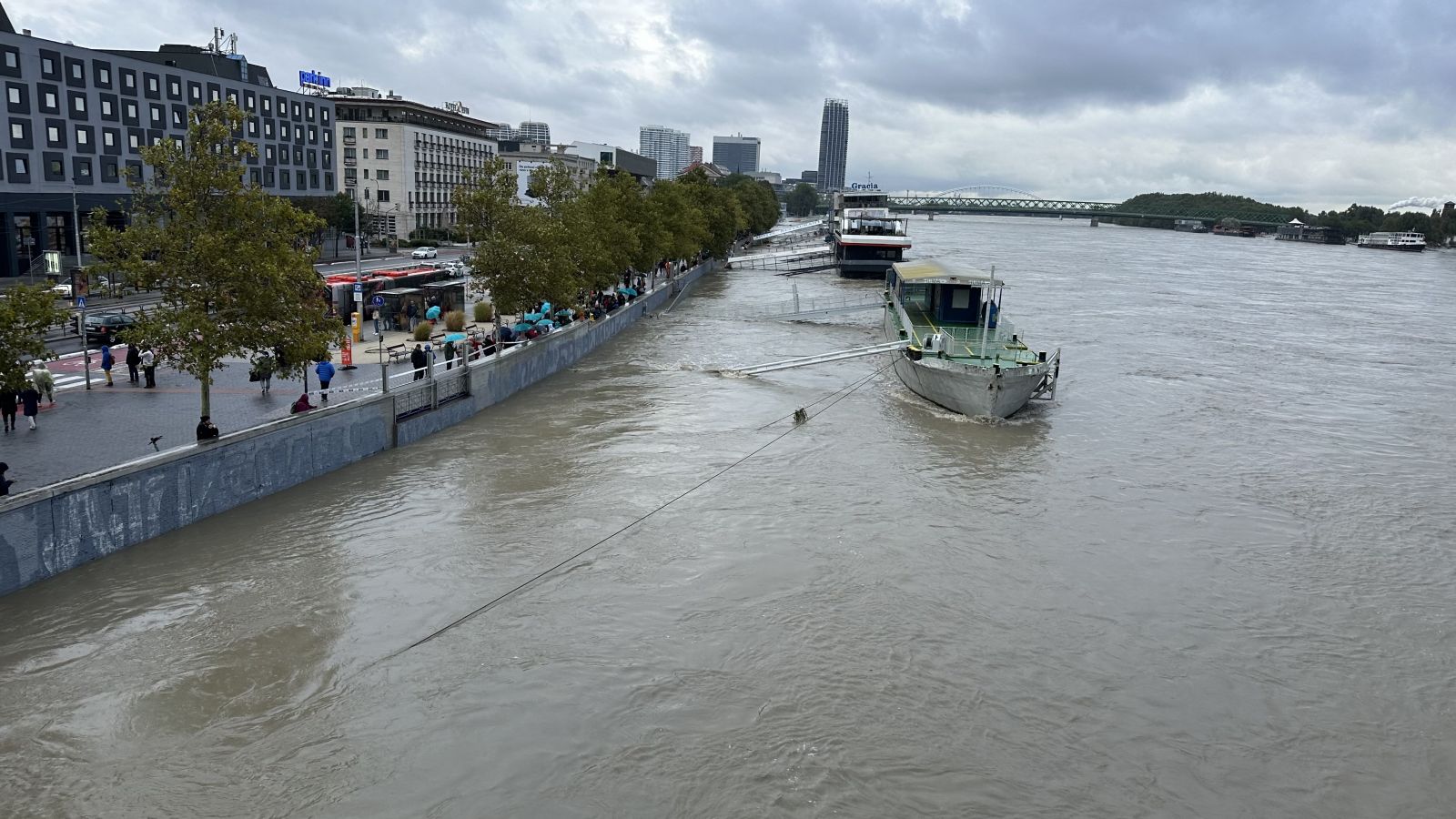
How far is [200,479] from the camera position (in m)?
18.1

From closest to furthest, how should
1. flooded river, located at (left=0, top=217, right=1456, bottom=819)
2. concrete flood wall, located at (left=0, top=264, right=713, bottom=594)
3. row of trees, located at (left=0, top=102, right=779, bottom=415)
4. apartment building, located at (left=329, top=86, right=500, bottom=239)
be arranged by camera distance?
flooded river, located at (left=0, top=217, right=1456, bottom=819), concrete flood wall, located at (left=0, top=264, right=713, bottom=594), row of trees, located at (left=0, top=102, right=779, bottom=415), apartment building, located at (left=329, top=86, right=500, bottom=239)

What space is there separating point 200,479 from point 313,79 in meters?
95.5

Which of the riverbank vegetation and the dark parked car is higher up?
the riverbank vegetation

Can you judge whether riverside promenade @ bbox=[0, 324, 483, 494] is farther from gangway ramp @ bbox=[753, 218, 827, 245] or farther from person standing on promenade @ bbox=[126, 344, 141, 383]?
gangway ramp @ bbox=[753, 218, 827, 245]

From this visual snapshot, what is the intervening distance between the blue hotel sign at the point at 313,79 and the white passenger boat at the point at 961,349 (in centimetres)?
7875

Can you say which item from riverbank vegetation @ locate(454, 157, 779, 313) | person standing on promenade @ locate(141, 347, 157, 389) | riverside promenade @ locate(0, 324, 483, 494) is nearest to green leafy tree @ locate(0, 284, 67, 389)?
riverside promenade @ locate(0, 324, 483, 494)

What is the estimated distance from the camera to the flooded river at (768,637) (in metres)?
11.5

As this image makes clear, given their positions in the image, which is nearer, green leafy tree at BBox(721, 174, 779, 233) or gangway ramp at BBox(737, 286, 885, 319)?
gangway ramp at BBox(737, 286, 885, 319)

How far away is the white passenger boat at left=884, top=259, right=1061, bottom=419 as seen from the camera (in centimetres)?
3028

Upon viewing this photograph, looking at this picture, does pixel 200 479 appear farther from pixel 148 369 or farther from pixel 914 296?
pixel 914 296

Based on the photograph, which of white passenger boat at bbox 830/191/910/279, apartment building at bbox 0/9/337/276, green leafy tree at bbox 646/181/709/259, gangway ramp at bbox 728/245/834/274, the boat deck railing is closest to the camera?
the boat deck railing

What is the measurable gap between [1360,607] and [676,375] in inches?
935

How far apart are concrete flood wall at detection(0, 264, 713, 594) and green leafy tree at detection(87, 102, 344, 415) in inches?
51.8

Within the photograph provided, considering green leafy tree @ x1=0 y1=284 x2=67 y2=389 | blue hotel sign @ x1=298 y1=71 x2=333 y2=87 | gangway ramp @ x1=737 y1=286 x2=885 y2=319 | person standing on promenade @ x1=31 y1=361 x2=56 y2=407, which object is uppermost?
blue hotel sign @ x1=298 y1=71 x2=333 y2=87
